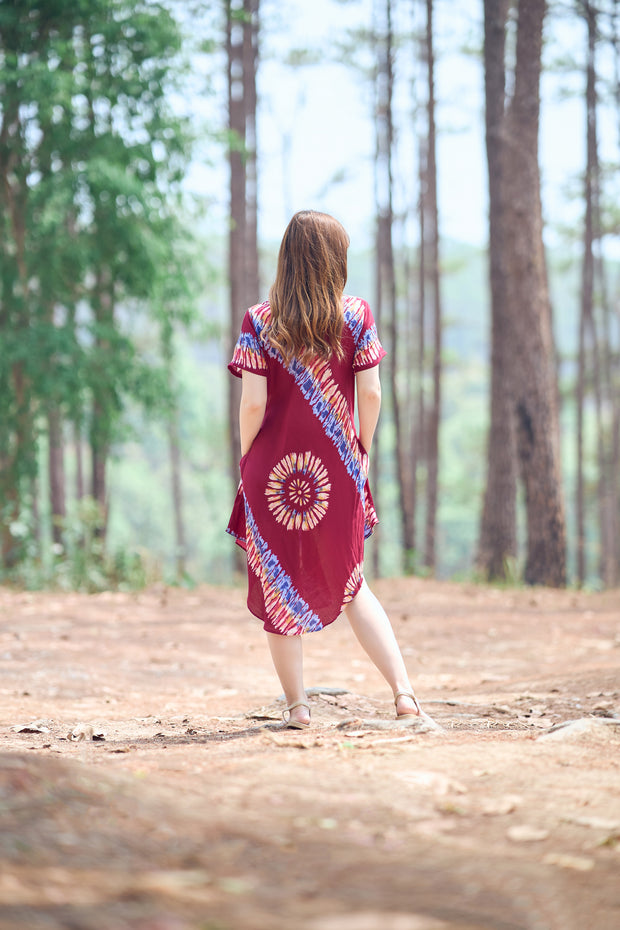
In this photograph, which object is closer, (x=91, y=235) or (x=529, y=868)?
(x=529, y=868)

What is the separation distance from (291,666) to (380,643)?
36cm

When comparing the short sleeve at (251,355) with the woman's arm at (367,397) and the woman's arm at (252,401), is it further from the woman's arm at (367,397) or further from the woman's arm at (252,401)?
the woman's arm at (367,397)

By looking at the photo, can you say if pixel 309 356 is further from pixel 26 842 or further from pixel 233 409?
pixel 233 409

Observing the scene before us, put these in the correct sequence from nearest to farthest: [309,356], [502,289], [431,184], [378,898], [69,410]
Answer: [378,898] → [309,356] → [69,410] → [502,289] → [431,184]

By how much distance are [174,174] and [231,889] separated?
10102 millimetres

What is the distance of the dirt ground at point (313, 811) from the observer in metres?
1.55

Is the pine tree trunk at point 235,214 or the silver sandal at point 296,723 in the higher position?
the pine tree trunk at point 235,214

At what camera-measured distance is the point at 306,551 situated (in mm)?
3369

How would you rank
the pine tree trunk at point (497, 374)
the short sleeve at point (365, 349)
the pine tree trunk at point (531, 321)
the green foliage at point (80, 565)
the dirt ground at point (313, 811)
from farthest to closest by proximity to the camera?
1. the pine tree trunk at point (497, 374)
2. the pine tree trunk at point (531, 321)
3. the green foliage at point (80, 565)
4. the short sleeve at point (365, 349)
5. the dirt ground at point (313, 811)

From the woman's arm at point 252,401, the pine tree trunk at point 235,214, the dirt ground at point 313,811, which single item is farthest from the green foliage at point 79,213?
the woman's arm at point 252,401

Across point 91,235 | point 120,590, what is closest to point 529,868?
point 120,590

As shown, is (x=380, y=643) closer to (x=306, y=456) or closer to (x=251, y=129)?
(x=306, y=456)

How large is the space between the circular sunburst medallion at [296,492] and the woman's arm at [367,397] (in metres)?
0.26

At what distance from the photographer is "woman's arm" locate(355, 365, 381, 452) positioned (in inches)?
135
